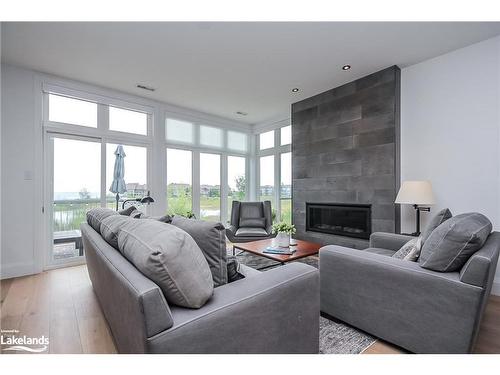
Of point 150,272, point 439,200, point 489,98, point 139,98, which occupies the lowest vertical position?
point 150,272

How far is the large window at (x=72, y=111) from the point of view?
330 cm

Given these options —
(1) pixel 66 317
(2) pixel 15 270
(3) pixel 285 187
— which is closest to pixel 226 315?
(1) pixel 66 317

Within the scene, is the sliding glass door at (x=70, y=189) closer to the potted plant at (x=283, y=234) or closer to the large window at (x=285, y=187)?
the potted plant at (x=283, y=234)

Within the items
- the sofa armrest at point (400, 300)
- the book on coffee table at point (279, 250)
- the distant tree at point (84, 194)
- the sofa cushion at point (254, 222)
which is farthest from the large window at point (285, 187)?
the distant tree at point (84, 194)

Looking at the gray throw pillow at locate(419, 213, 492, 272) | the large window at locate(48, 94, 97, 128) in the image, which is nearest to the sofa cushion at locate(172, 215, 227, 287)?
the gray throw pillow at locate(419, 213, 492, 272)

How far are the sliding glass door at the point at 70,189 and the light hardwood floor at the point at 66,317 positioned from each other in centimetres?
63

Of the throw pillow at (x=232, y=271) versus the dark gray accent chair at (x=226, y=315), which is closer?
the dark gray accent chair at (x=226, y=315)

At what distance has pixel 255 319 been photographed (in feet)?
3.44

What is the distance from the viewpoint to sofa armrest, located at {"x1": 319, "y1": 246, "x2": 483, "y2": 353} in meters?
1.25

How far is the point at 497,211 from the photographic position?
241 centimetres

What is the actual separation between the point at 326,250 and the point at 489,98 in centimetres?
246

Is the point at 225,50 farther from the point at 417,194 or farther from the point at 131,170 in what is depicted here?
the point at 417,194
